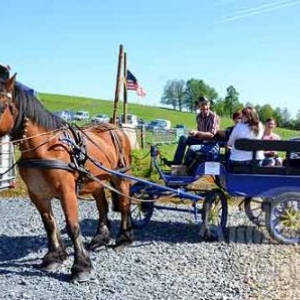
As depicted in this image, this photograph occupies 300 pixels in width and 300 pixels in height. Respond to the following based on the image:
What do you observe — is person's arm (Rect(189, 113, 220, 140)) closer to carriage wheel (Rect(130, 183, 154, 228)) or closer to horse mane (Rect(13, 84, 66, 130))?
carriage wheel (Rect(130, 183, 154, 228))

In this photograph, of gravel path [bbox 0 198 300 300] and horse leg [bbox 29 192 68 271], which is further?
horse leg [bbox 29 192 68 271]

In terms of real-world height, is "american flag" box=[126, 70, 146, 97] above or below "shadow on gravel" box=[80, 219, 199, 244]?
above

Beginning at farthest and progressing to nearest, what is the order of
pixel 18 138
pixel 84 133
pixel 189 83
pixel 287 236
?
pixel 189 83
pixel 287 236
pixel 84 133
pixel 18 138

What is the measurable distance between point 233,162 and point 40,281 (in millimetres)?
3221

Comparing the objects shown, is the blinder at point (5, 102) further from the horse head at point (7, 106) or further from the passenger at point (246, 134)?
the passenger at point (246, 134)

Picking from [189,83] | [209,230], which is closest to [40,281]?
[209,230]

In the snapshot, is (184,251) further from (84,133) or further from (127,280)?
(84,133)

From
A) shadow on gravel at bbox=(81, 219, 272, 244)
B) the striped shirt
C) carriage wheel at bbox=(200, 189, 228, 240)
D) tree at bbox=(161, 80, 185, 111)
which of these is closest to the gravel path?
shadow on gravel at bbox=(81, 219, 272, 244)

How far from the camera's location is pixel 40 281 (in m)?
5.57

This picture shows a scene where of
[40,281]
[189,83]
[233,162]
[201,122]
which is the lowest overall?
[40,281]

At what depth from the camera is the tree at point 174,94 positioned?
355 ft

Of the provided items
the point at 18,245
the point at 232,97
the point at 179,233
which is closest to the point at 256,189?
the point at 179,233

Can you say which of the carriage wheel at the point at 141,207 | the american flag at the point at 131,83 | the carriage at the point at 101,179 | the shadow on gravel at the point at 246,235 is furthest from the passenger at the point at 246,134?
the american flag at the point at 131,83

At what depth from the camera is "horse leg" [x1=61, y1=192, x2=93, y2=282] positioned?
561 cm
